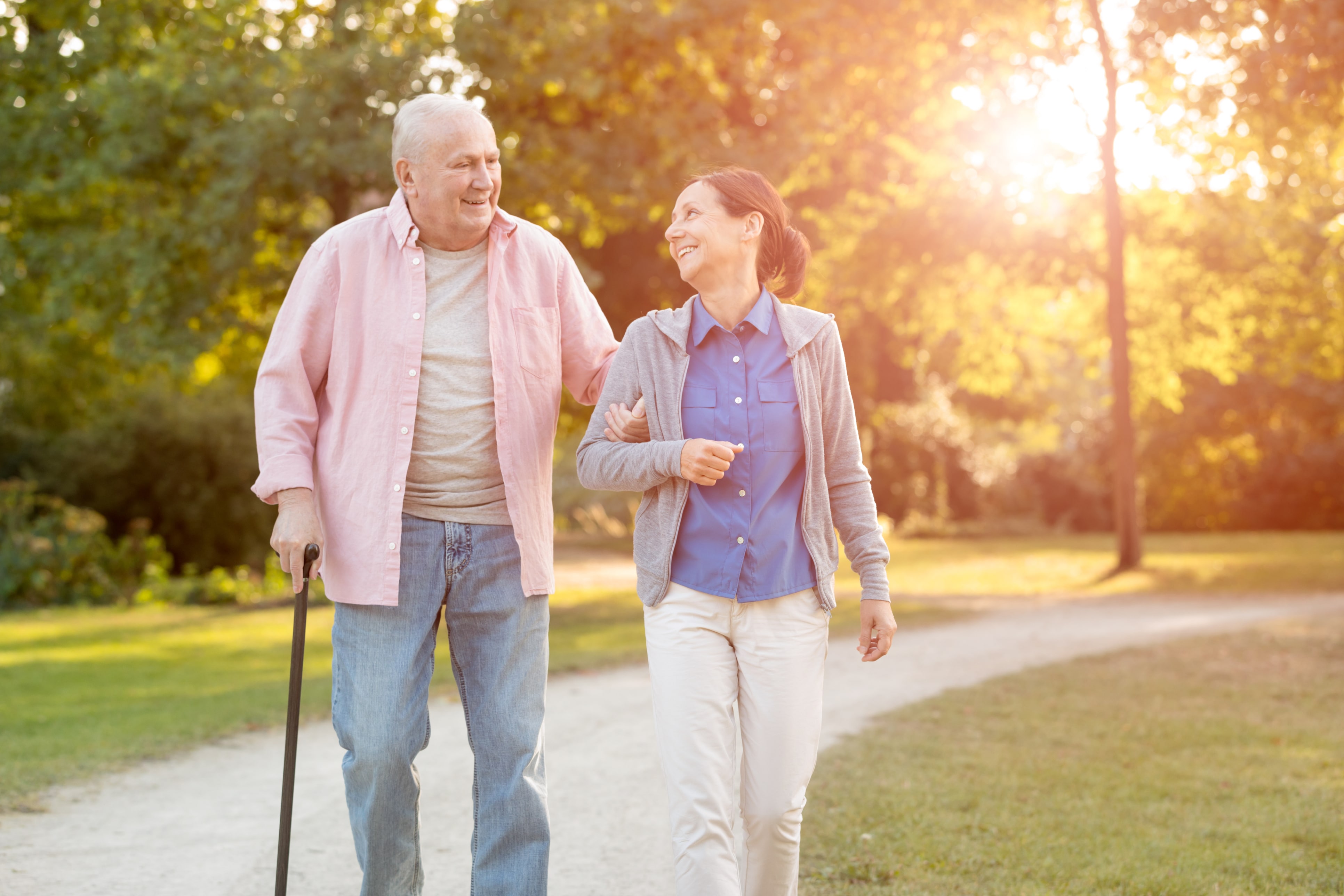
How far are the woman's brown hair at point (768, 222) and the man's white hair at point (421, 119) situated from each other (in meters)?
0.61

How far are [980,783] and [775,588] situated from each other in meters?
3.32

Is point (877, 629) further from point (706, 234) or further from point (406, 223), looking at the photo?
point (406, 223)

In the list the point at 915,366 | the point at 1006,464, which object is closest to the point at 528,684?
Result: the point at 915,366

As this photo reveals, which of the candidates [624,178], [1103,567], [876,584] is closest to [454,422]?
[876,584]

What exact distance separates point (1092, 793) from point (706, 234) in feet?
12.3

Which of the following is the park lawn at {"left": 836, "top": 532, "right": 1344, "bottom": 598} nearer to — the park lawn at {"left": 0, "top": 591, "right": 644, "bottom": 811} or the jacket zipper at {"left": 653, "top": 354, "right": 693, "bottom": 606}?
the park lawn at {"left": 0, "top": 591, "right": 644, "bottom": 811}

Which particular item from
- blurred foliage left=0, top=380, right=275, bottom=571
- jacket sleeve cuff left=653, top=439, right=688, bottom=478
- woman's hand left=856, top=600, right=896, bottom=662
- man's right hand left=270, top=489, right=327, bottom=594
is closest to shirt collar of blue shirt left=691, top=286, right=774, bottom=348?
jacket sleeve cuff left=653, top=439, right=688, bottom=478

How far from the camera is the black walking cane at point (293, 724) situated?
3.08m

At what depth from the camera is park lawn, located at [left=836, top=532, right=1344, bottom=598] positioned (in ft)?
52.6

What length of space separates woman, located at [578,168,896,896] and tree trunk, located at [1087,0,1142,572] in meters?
14.4

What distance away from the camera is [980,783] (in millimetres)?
5816

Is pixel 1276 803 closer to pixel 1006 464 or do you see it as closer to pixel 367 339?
pixel 367 339

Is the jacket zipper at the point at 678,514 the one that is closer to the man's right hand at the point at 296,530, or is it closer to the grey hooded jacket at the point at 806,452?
the grey hooded jacket at the point at 806,452

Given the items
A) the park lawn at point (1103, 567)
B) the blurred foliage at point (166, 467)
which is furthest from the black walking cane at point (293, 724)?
the blurred foliage at point (166, 467)
